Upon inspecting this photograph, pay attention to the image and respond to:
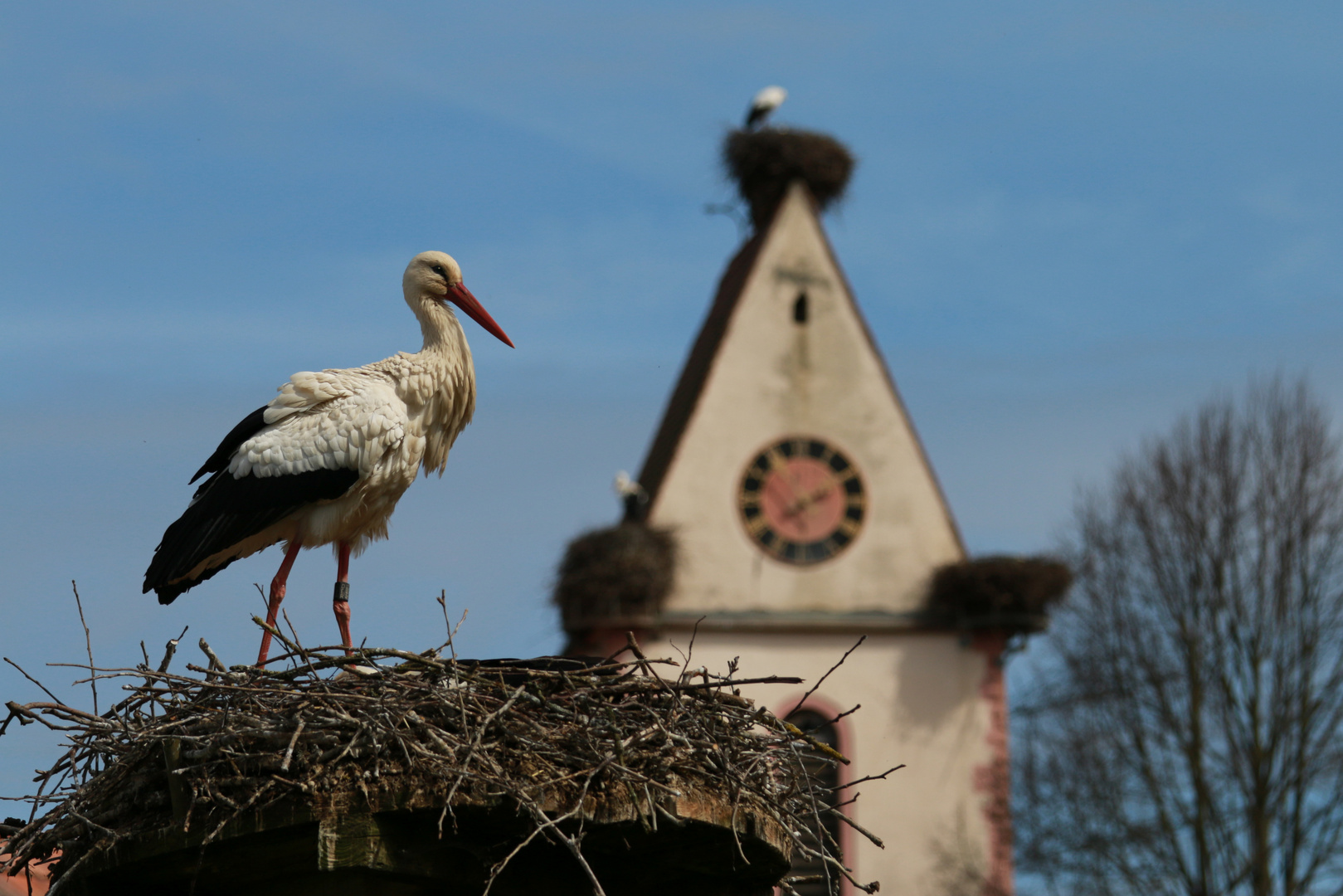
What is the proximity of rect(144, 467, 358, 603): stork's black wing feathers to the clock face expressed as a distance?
604 inches

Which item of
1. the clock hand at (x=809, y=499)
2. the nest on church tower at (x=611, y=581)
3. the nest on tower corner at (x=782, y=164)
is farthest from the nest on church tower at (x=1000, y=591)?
the nest on tower corner at (x=782, y=164)

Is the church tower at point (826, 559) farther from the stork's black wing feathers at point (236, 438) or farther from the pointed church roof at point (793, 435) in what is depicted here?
the stork's black wing feathers at point (236, 438)

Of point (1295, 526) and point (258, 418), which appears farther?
point (1295, 526)

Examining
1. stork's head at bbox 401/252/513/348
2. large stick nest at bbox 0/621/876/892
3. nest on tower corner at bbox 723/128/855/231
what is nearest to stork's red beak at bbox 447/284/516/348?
stork's head at bbox 401/252/513/348

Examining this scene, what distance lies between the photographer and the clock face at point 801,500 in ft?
73.6

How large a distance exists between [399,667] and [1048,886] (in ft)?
51.6

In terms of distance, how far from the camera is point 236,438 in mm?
7363

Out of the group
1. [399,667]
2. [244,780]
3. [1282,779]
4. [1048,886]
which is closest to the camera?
[244,780]

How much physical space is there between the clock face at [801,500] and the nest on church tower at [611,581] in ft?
4.47

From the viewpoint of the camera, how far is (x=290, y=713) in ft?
18.0

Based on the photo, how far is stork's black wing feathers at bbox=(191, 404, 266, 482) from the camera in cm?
736

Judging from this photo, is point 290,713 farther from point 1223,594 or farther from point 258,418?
point 1223,594

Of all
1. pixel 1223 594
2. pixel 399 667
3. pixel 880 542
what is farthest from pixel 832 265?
pixel 399 667

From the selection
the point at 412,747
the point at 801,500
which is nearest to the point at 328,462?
the point at 412,747
